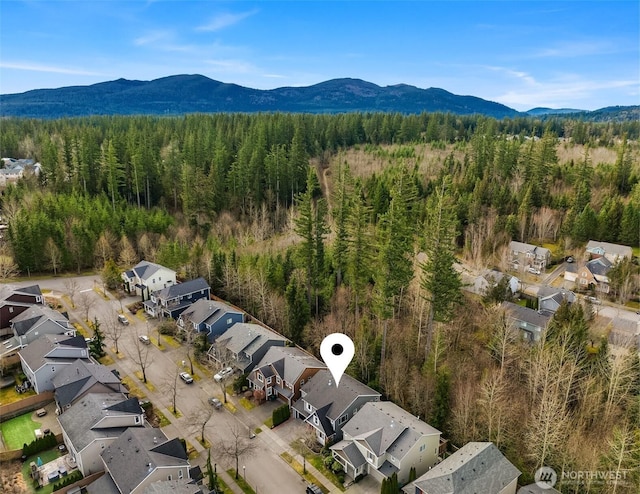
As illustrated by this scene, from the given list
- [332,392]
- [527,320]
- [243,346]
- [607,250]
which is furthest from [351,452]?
[607,250]

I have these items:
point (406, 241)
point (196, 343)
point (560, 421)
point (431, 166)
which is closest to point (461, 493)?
point (560, 421)

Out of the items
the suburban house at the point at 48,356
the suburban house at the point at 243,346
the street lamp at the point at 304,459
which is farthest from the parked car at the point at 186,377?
the street lamp at the point at 304,459

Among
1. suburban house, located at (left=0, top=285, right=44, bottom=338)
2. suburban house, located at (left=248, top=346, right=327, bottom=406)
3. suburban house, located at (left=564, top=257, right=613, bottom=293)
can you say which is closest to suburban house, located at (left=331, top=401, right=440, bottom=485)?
suburban house, located at (left=248, top=346, right=327, bottom=406)

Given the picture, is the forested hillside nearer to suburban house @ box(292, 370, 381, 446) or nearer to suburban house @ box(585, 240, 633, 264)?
suburban house @ box(585, 240, 633, 264)

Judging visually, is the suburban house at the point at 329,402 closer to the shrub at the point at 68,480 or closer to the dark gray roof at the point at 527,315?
the shrub at the point at 68,480

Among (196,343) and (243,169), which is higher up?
(243,169)

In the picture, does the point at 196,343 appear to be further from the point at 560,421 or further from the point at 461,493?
the point at 560,421
